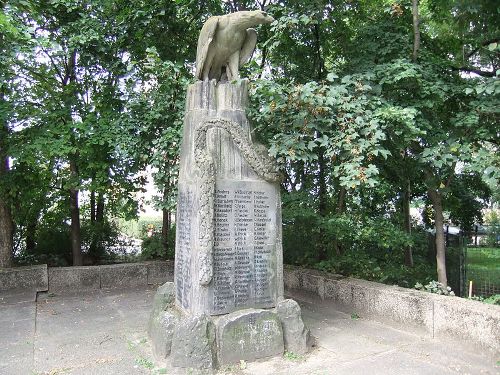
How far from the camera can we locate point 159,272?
9.73m

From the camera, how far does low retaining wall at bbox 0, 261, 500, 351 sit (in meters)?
5.23

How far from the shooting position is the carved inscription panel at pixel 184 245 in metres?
5.04

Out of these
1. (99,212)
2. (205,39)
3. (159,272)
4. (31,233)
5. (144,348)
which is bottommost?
(144,348)

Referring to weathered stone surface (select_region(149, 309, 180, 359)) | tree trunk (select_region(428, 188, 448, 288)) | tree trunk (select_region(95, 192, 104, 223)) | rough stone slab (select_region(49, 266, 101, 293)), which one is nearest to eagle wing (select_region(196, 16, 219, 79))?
weathered stone surface (select_region(149, 309, 180, 359))

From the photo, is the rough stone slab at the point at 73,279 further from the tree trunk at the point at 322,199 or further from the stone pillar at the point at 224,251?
the tree trunk at the point at 322,199

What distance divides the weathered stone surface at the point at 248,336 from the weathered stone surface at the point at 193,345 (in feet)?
0.53

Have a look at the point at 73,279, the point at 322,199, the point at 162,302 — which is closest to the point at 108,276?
the point at 73,279

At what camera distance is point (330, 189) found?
9.43 metres

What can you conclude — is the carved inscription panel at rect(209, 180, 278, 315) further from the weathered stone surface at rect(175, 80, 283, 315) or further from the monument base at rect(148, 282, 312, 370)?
the monument base at rect(148, 282, 312, 370)

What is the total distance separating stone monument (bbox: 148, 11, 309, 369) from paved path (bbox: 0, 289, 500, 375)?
1.04 feet

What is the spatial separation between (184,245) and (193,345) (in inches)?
50.5

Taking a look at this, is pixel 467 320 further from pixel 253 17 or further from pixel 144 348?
pixel 253 17

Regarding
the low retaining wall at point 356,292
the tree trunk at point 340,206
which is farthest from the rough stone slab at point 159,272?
the tree trunk at point 340,206

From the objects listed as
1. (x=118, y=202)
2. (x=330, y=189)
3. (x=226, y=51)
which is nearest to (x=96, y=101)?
(x=118, y=202)
